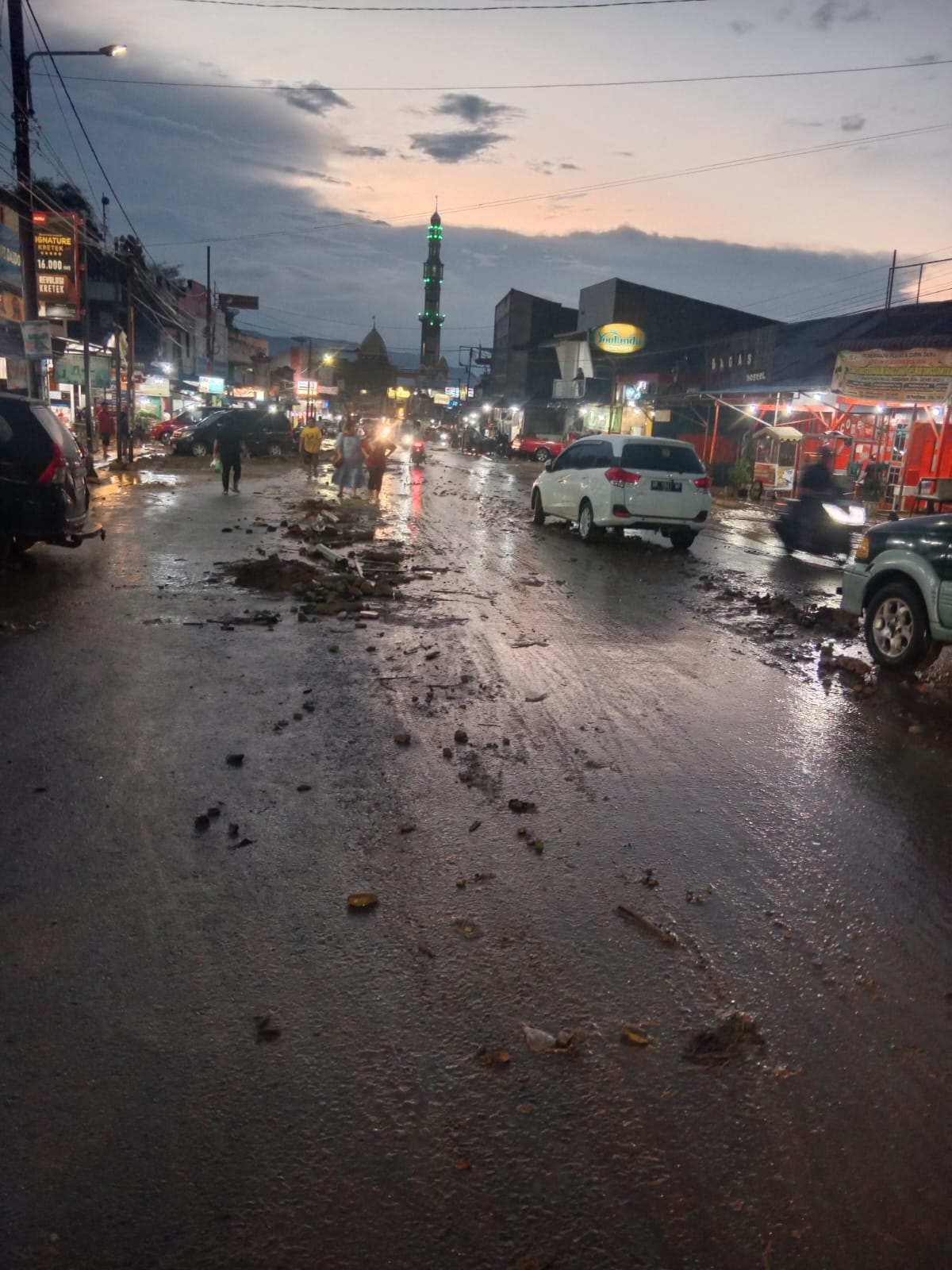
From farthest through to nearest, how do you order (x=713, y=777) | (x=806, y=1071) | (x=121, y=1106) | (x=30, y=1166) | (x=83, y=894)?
(x=713, y=777), (x=83, y=894), (x=806, y=1071), (x=121, y=1106), (x=30, y=1166)

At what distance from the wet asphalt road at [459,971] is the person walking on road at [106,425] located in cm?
2961

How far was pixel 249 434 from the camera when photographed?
132 feet

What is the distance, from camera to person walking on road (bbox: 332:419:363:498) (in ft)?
75.8

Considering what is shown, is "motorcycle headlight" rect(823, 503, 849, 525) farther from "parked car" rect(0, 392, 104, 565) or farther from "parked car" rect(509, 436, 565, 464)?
"parked car" rect(509, 436, 565, 464)

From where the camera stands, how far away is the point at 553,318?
103 metres

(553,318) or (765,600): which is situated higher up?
(553,318)

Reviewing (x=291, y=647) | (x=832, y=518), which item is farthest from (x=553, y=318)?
(x=291, y=647)

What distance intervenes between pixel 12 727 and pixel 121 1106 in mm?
3817

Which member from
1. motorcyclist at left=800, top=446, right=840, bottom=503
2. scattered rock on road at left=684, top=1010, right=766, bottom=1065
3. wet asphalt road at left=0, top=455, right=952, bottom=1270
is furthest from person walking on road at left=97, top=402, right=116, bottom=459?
scattered rock on road at left=684, top=1010, right=766, bottom=1065

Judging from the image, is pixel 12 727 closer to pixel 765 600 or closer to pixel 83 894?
pixel 83 894

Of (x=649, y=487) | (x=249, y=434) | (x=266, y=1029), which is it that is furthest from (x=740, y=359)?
(x=266, y=1029)

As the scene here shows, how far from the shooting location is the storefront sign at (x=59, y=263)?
2730 cm

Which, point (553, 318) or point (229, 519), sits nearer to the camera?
point (229, 519)

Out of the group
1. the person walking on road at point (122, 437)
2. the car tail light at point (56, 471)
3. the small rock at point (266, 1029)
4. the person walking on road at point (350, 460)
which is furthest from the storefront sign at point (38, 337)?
the small rock at point (266, 1029)
